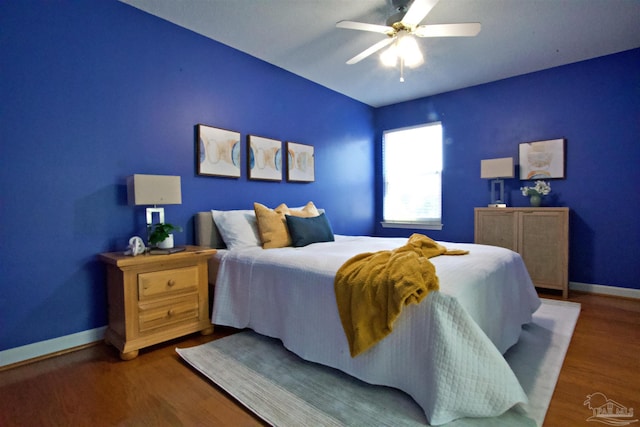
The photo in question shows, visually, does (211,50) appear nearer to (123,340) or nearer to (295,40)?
(295,40)

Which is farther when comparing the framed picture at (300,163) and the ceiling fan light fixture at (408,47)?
the framed picture at (300,163)

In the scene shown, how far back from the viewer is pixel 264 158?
372 cm

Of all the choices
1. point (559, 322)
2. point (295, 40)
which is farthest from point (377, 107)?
point (559, 322)

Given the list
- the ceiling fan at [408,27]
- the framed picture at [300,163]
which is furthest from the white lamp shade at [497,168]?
the framed picture at [300,163]

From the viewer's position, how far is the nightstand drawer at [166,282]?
2.25m

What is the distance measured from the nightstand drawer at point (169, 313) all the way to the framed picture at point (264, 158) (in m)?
1.60

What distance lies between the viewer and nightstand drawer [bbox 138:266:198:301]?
2254 millimetres

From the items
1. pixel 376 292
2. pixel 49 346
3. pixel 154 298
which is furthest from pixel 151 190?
pixel 376 292

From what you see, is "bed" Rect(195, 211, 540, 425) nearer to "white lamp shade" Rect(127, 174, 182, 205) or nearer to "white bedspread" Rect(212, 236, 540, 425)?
"white bedspread" Rect(212, 236, 540, 425)

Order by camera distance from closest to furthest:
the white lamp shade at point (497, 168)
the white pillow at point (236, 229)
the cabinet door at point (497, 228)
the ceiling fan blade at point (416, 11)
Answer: the ceiling fan blade at point (416, 11)
the white pillow at point (236, 229)
the cabinet door at point (497, 228)
the white lamp shade at point (497, 168)

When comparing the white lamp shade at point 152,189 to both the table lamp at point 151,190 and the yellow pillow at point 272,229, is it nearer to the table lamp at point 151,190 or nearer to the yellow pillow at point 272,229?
the table lamp at point 151,190

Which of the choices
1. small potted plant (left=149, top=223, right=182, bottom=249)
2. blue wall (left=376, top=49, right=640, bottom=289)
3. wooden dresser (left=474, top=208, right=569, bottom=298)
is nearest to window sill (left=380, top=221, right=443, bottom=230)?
blue wall (left=376, top=49, right=640, bottom=289)

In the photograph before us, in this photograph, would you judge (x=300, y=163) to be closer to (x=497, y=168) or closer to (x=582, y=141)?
(x=497, y=168)

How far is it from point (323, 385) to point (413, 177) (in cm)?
400
